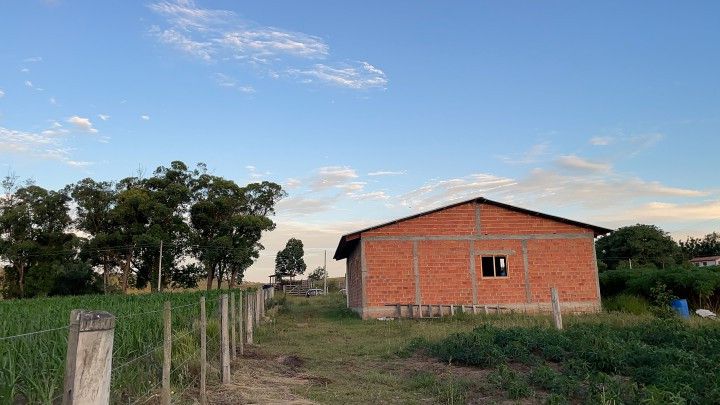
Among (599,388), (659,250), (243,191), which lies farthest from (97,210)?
(659,250)

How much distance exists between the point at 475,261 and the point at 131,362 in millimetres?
17545

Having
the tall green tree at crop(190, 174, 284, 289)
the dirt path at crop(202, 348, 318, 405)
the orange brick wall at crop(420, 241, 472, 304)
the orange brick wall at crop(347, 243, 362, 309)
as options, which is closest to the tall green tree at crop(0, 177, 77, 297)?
the tall green tree at crop(190, 174, 284, 289)

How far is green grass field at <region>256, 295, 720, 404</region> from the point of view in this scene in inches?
285

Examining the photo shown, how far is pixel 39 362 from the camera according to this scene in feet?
17.0

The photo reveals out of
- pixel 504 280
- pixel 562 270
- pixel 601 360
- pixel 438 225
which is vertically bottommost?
pixel 601 360

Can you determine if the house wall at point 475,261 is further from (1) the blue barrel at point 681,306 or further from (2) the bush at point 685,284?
(1) the blue barrel at point 681,306

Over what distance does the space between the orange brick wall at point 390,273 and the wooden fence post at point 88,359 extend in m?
18.7

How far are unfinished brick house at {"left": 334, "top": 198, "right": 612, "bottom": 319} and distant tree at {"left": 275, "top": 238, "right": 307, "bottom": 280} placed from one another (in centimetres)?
5580

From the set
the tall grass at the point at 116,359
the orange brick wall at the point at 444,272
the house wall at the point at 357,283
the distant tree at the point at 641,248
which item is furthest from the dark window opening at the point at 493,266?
the distant tree at the point at 641,248

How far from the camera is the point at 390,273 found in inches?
843

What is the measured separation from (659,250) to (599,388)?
58158 mm

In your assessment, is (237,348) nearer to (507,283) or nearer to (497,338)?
(497,338)

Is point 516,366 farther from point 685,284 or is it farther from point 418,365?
point 685,284

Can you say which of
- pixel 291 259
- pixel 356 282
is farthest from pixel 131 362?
pixel 291 259
